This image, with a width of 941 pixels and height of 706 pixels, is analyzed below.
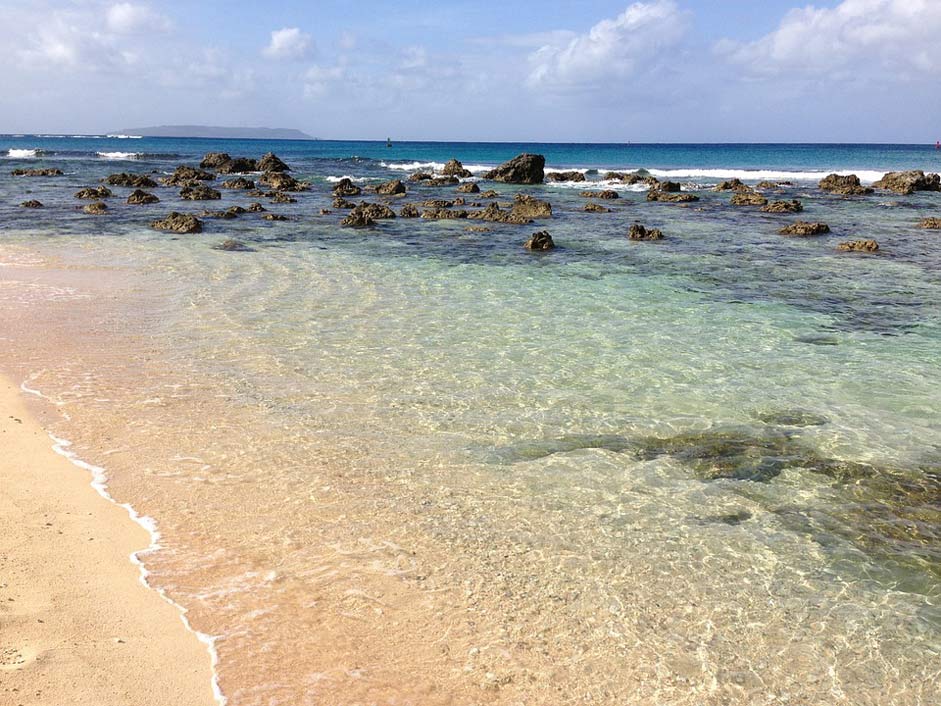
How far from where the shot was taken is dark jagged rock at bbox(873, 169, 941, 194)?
45469 millimetres

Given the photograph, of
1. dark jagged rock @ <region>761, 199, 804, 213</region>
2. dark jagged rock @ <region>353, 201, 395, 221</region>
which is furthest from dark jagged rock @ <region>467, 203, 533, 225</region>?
dark jagged rock @ <region>761, 199, 804, 213</region>

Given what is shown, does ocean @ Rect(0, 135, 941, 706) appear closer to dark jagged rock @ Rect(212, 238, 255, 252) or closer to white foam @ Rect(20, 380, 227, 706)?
white foam @ Rect(20, 380, 227, 706)

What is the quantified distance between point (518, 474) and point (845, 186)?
45591mm

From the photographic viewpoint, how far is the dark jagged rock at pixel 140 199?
32.4 meters

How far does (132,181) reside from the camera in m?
41.0

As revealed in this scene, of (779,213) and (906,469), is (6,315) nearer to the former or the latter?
(906,469)

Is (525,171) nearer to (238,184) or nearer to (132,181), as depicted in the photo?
(238,184)

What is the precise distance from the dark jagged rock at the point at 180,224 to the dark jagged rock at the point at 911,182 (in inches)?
1622

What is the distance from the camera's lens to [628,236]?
936 inches

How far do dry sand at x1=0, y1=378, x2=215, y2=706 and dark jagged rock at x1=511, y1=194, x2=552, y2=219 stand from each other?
2331cm

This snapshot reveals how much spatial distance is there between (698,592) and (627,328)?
743 cm

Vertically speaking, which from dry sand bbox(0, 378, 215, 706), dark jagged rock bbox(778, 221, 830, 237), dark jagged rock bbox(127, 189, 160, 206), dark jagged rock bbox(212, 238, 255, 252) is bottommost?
dry sand bbox(0, 378, 215, 706)

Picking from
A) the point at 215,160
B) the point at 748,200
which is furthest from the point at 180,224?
the point at 215,160

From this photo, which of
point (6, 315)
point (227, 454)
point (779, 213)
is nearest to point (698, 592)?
point (227, 454)
